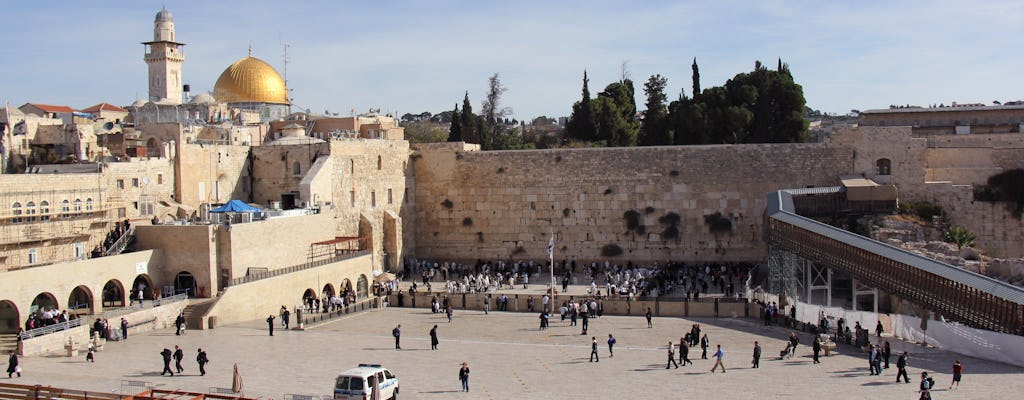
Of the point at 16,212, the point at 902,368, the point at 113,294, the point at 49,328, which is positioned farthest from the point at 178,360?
the point at 902,368

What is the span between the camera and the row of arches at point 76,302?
21.6m

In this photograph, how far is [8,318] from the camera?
22.3 meters

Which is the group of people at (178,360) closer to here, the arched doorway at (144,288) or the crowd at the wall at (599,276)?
the arched doorway at (144,288)

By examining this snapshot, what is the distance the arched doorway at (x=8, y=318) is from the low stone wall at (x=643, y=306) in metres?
11.4

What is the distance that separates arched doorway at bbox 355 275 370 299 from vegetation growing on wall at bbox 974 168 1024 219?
2204 centimetres

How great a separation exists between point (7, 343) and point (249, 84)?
2775cm

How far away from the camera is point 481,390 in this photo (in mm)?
16812

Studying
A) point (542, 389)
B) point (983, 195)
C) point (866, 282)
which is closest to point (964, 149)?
point (983, 195)

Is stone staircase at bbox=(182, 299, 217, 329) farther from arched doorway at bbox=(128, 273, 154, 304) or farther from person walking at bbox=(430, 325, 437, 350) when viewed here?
person walking at bbox=(430, 325, 437, 350)

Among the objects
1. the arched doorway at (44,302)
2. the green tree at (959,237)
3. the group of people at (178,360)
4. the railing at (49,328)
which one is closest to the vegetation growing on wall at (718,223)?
the green tree at (959,237)

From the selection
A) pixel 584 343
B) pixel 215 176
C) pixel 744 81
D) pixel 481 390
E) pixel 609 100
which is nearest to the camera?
pixel 481 390

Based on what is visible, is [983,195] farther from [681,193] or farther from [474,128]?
[474,128]

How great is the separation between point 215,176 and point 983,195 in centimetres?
2728

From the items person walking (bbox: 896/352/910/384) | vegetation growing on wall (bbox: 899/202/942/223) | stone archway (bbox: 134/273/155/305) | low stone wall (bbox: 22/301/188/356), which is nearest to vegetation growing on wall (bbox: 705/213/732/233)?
vegetation growing on wall (bbox: 899/202/942/223)
